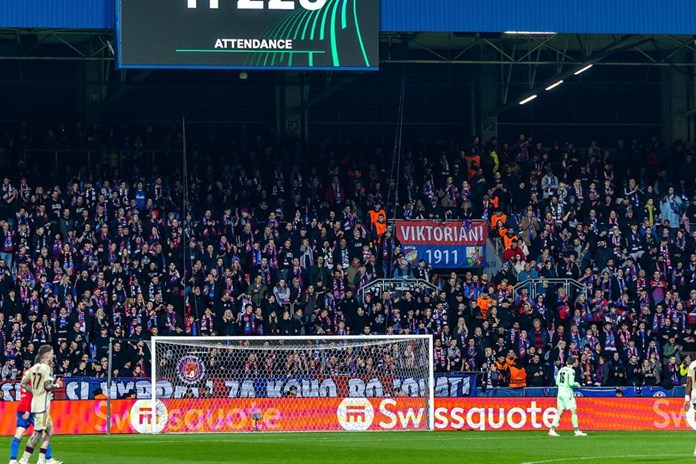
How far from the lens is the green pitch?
25.4 meters

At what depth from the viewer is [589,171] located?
4850cm

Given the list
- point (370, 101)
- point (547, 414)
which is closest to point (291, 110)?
point (370, 101)

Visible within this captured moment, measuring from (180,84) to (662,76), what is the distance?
17.6 meters

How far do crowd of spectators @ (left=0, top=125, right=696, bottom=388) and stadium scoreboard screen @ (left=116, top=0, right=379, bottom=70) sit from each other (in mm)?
6552

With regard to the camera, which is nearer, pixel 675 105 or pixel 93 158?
pixel 93 158

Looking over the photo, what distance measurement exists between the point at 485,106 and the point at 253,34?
16505 mm

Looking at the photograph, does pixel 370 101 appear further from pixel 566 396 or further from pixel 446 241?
pixel 566 396

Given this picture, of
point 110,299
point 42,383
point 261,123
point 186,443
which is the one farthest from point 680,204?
point 42,383

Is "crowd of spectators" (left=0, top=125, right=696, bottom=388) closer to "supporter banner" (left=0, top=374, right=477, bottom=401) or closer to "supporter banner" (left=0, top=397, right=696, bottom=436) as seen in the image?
"supporter banner" (left=0, top=374, right=477, bottom=401)

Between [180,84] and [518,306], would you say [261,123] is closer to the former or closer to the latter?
[180,84]

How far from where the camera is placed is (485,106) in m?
51.8

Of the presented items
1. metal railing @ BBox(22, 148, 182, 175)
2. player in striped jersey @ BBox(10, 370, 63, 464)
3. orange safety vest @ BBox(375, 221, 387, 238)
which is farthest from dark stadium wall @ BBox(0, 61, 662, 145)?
player in striped jersey @ BBox(10, 370, 63, 464)

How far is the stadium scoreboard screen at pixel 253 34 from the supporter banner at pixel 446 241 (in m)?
9.32

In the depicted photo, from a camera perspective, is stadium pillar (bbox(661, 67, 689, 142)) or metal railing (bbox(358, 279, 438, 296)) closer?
metal railing (bbox(358, 279, 438, 296))
